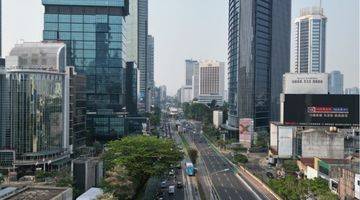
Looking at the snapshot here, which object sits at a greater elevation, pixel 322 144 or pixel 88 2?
pixel 88 2

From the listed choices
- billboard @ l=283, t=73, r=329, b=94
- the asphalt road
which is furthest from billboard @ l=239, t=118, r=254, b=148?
billboard @ l=283, t=73, r=329, b=94

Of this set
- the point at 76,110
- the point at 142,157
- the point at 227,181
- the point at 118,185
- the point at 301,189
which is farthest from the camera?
the point at 76,110

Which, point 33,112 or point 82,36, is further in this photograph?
point 82,36

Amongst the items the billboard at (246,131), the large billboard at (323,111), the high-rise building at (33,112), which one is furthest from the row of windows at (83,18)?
the large billboard at (323,111)

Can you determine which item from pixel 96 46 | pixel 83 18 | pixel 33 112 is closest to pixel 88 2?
pixel 83 18

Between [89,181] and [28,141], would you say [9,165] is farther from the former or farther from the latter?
[89,181]

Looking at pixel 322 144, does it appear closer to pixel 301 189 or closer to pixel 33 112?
pixel 301 189

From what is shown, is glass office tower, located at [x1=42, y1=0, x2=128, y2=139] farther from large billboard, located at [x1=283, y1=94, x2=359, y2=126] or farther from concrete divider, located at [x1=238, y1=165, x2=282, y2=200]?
large billboard, located at [x1=283, y1=94, x2=359, y2=126]

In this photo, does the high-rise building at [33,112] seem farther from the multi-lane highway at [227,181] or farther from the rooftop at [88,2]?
the rooftop at [88,2]
